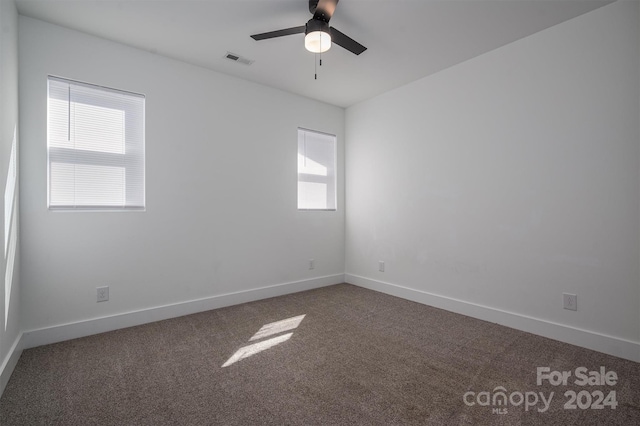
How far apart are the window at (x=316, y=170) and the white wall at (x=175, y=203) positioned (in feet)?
0.49

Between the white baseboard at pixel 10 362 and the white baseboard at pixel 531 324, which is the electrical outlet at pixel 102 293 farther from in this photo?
the white baseboard at pixel 531 324

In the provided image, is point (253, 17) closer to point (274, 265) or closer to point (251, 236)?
point (251, 236)

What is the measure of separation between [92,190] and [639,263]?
4.45 m

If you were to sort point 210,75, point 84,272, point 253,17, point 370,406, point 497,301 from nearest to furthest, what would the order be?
point 370,406 → point 253,17 → point 84,272 → point 497,301 → point 210,75

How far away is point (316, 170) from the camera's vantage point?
444cm

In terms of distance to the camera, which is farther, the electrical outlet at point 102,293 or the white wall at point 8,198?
the electrical outlet at point 102,293

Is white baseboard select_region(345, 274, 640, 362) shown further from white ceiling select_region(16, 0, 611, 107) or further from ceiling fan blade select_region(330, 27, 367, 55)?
ceiling fan blade select_region(330, 27, 367, 55)

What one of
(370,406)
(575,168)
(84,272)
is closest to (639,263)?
(575,168)

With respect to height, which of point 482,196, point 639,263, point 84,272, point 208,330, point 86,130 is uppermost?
point 86,130

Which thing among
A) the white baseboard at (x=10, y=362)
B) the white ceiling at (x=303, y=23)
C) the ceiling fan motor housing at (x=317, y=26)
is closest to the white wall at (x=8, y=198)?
the white baseboard at (x=10, y=362)

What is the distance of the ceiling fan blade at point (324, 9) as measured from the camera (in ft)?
6.93

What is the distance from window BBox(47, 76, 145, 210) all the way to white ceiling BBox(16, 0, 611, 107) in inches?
21.5

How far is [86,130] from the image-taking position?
2738 millimetres

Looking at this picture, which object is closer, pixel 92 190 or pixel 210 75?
pixel 92 190
